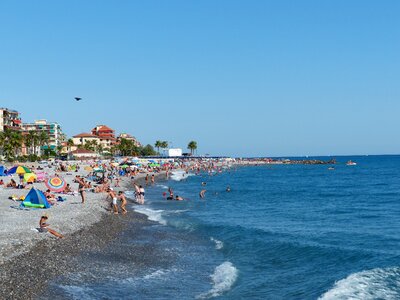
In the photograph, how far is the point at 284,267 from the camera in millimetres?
17734

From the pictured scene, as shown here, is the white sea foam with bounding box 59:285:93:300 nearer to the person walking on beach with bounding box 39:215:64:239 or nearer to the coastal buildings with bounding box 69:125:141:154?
the person walking on beach with bounding box 39:215:64:239

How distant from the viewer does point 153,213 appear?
108ft

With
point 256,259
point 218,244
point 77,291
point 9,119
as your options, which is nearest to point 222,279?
point 256,259

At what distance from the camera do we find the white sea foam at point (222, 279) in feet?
46.5

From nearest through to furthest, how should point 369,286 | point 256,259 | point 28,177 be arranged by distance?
point 369,286
point 256,259
point 28,177

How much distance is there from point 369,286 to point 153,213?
20.2 metres

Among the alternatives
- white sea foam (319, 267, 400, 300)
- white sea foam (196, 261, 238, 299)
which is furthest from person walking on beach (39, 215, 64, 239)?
white sea foam (319, 267, 400, 300)

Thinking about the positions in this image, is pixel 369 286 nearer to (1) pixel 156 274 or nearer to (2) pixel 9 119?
(1) pixel 156 274

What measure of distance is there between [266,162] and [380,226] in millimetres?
157661

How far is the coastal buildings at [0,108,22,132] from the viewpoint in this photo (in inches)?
4309

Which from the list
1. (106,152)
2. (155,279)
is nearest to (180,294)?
(155,279)

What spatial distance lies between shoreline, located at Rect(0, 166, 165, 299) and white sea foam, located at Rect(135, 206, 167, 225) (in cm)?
69

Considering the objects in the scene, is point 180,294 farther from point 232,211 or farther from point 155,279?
point 232,211

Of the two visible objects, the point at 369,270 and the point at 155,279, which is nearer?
the point at 155,279
